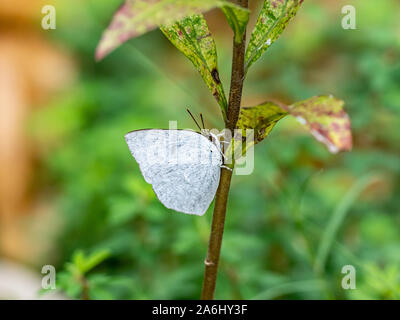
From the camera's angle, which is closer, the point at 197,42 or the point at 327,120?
the point at 327,120

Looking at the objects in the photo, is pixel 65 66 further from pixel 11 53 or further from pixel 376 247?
pixel 376 247

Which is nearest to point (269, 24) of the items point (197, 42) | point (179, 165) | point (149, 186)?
point (197, 42)

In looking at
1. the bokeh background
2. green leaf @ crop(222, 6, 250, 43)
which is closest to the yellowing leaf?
green leaf @ crop(222, 6, 250, 43)

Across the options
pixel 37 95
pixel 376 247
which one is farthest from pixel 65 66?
pixel 376 247

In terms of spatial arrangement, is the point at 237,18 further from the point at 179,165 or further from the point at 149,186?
the point at 149,186

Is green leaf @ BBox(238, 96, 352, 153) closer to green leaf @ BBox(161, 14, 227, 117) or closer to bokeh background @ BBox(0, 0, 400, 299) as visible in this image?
green leaf @ BBox(161, 14, 227, 117)

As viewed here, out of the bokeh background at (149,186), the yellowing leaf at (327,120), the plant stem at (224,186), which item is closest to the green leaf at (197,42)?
the plant stem at (224,186)
